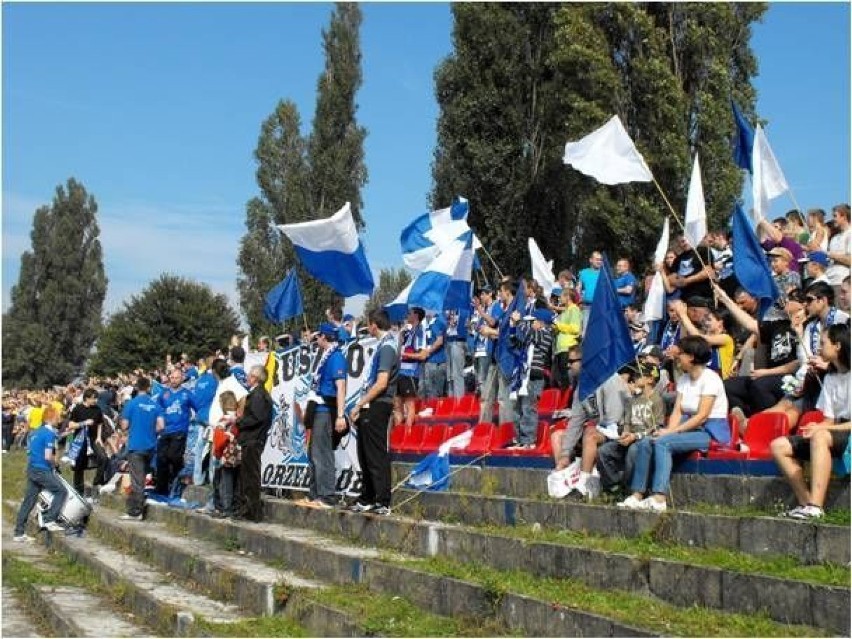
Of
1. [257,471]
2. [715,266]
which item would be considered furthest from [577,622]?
[257,471]

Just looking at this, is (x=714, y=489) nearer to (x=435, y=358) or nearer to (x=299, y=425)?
(x=299, y=425)

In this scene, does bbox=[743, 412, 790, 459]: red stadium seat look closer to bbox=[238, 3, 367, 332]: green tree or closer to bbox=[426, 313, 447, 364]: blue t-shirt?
bbox=[426, 313, 447, 364]: blue t-shirt

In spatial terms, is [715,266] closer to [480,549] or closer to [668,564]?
[480,549]

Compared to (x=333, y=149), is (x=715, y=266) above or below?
below

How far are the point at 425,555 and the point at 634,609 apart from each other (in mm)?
2977

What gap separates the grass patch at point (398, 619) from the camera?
6719 mm

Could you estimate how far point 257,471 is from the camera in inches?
483

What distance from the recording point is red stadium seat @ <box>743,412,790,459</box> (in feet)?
25.4

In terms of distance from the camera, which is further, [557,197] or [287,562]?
[557,197]

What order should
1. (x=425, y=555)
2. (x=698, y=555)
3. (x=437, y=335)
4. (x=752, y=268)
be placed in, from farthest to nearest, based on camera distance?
(x=437, y=335) → (x=752, y=268) → (x=425, y=555) → (x=698, y=555)

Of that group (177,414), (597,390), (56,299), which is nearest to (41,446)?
(177,414)

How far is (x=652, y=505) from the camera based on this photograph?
25.5 feet

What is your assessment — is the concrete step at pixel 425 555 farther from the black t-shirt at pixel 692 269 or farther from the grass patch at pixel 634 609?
the black t-shirt at pixel 692 269

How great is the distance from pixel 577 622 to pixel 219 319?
151 ft
